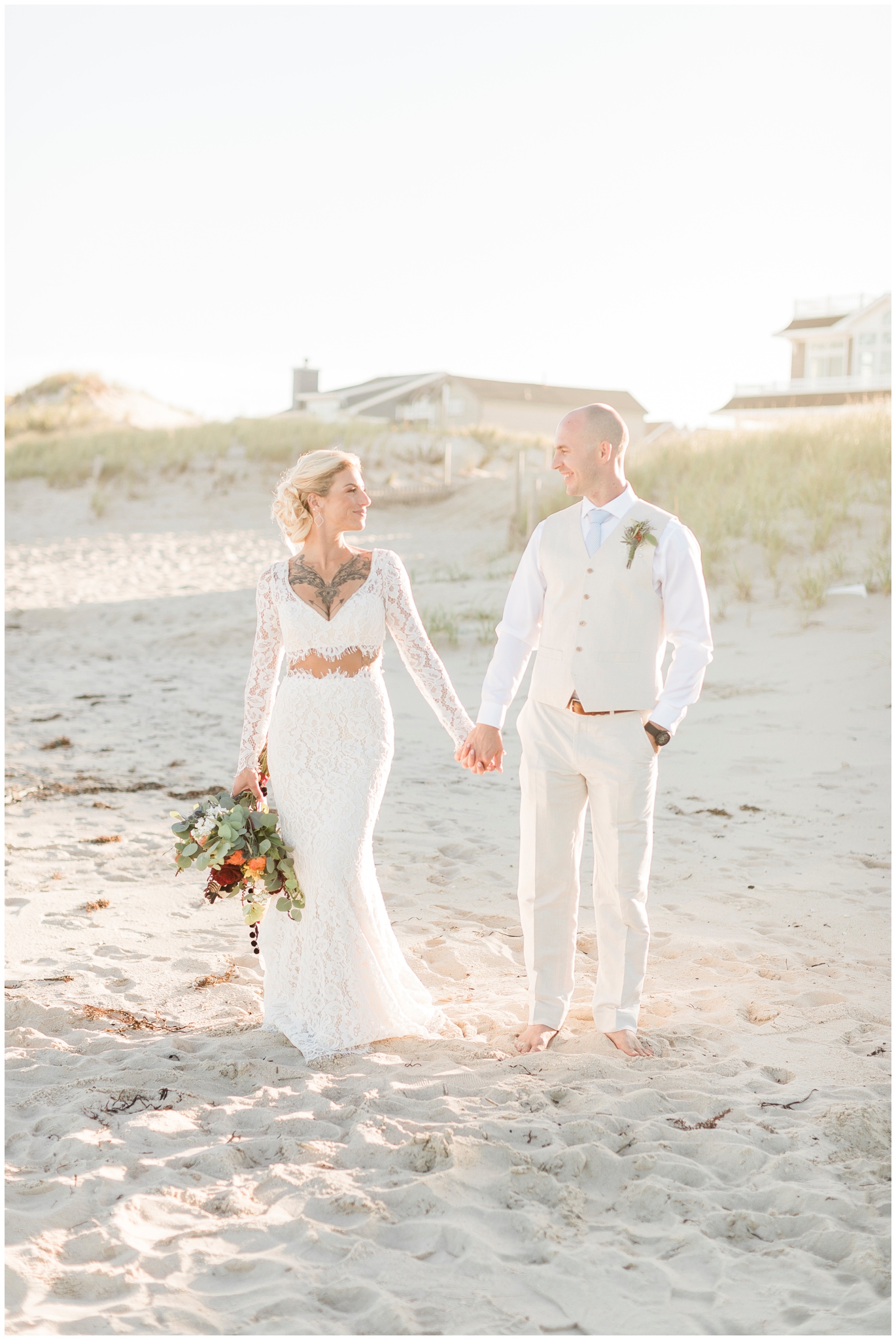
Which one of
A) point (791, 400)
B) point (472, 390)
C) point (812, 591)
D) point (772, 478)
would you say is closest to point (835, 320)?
point (791, 400)

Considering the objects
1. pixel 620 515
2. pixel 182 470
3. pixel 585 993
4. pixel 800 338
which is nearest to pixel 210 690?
pixel 585 993

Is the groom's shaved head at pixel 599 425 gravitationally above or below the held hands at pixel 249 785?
above

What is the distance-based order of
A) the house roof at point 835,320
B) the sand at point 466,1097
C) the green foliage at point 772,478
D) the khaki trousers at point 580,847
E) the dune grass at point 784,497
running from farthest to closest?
1. the house roof at point 835,320
2. the green foliage at point 772,478
3. the dune grass at point 784,497
4. the khaki trousers at point 580,847
5. the sand at point 466,1097

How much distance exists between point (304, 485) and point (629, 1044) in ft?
8.04

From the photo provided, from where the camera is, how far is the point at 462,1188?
3547mm

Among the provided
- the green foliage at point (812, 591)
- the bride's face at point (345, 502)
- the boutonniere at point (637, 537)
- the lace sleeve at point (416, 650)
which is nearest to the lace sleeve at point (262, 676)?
the bride's face at point (345, 502)

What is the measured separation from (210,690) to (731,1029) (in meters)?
8.20

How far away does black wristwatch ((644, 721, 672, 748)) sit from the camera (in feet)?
14.1

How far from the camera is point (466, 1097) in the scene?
4168 mm

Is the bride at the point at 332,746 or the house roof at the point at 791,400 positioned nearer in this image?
the bride at the point at 332,746

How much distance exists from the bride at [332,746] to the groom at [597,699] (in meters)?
0.38

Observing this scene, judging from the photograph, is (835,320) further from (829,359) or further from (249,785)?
(249,785)

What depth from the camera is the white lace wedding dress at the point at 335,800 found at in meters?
4.53

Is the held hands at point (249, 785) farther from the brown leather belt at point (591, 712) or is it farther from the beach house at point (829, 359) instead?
the beach house at point (829, 359)
